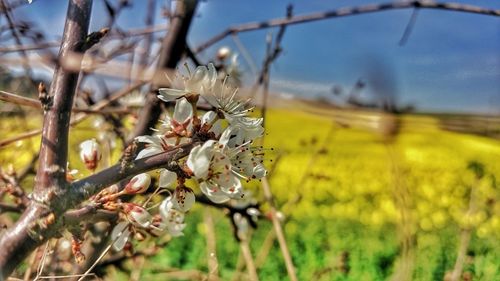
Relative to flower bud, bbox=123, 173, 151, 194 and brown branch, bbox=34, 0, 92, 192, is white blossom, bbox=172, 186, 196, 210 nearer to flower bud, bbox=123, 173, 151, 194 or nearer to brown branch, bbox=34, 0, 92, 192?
flower bud, bbox=123, 173, 151, 194

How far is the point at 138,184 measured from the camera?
0.79 metres

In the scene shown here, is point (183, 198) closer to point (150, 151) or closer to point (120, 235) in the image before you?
point (150, 151)

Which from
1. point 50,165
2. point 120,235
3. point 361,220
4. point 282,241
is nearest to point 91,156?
point 120,235

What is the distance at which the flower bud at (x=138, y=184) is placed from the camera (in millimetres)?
790

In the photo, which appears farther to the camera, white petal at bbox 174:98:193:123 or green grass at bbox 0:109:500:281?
green grass at bbox 0:109:500:281

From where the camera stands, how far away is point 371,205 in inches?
183

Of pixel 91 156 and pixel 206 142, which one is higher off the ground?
pixel 206 142

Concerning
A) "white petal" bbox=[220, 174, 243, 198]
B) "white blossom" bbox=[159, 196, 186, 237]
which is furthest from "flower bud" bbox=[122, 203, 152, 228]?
"white blossom" bbox=[159, 196, 186, 237]

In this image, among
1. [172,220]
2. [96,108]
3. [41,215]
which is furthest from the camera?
[96,108]

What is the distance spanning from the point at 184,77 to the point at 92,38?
0.80 ft

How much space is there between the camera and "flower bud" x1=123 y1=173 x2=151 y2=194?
2.59ft

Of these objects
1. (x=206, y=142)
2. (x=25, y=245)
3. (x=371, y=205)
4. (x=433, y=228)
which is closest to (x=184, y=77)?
(x=206, y=142)

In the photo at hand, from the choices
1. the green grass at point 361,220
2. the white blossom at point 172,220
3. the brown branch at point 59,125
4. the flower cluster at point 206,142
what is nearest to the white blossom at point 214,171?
the flower cluster at point 206,142

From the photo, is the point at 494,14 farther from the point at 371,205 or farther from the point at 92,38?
the point at 371,205
